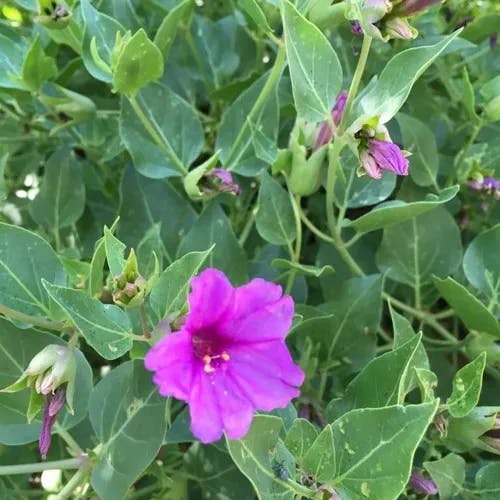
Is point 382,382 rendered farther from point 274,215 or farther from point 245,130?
point 245,130

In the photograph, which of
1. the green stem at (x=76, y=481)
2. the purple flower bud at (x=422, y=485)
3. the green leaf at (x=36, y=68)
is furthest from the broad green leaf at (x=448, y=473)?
the green leaf at (x=36, y=68)

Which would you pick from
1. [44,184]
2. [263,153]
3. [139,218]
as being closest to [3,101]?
[44,184]

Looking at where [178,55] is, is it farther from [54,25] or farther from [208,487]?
[208,487]

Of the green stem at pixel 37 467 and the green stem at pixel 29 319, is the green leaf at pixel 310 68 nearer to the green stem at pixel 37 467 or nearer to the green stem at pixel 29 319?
the green stem at pixel 29 319

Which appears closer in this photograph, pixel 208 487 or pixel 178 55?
pixel 208 487

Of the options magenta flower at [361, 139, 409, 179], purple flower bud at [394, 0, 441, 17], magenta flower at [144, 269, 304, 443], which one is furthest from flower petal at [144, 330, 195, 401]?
purple flower bud at [394, 0, 441, 17]

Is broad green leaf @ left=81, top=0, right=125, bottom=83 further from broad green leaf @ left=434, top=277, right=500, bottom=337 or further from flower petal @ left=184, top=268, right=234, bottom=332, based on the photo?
broad green leaf @ left=434, top=277, right=500, bottom=337

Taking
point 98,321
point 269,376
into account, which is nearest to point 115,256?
point 98,321
